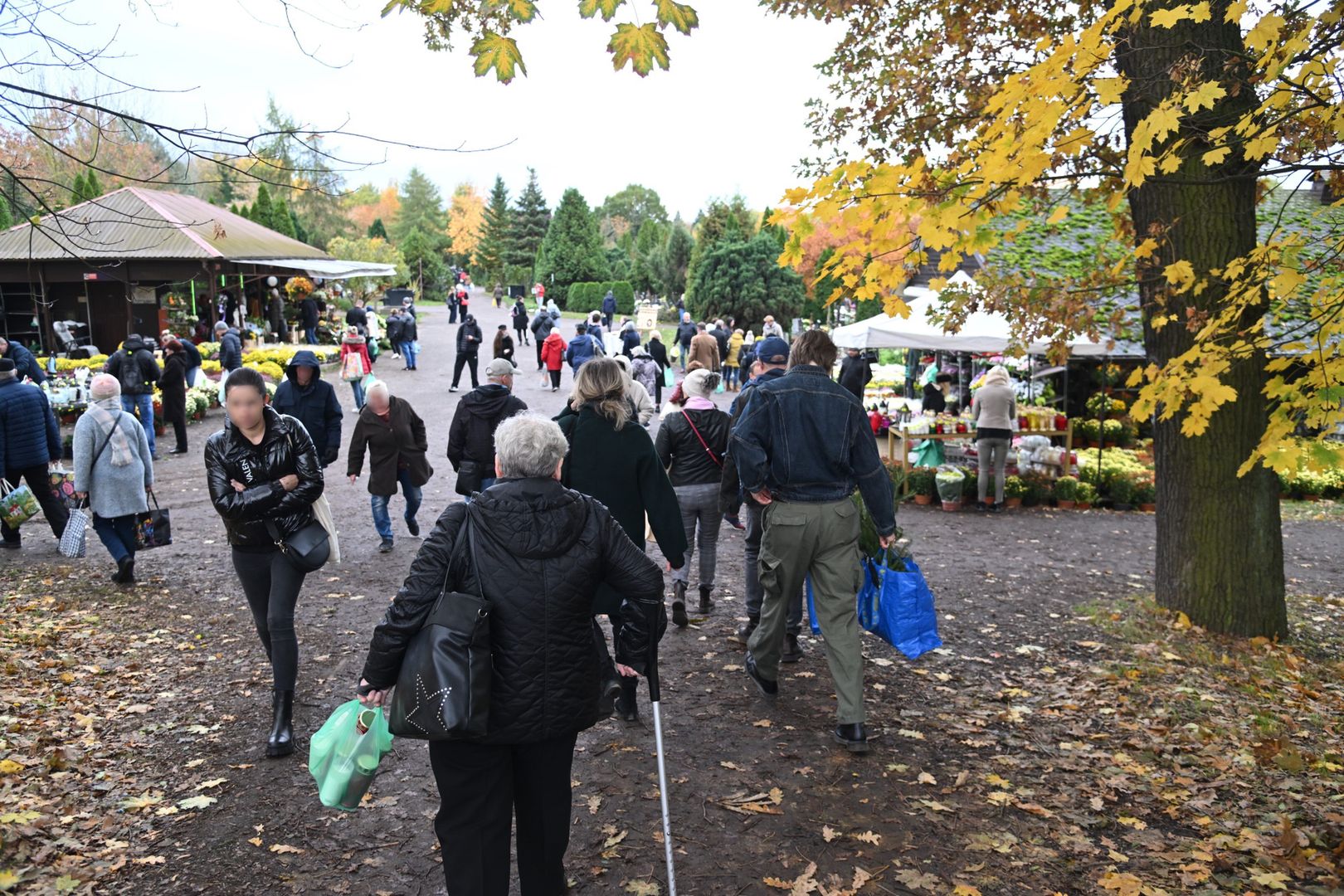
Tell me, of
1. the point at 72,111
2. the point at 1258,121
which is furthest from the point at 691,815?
the point at 1258,121

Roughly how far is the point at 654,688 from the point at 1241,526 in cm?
501

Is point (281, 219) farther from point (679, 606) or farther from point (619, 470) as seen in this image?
point (619, 470)

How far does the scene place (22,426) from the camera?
8914 mm

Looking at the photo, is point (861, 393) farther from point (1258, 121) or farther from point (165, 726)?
point (165, 726)

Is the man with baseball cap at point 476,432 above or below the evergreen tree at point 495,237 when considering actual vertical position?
below

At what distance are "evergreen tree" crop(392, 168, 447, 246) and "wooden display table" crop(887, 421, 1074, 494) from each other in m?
71.3

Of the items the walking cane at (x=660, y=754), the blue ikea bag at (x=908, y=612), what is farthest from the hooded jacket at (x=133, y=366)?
the walking cane at (x=660, y=754)

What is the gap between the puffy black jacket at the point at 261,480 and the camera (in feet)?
15.4

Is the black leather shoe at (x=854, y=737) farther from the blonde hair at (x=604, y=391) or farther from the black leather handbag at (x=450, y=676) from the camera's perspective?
the black leather handbag at (x=450, y=676)

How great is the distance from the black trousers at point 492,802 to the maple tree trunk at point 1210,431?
5.23 meters

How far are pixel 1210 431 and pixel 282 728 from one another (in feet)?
20.1

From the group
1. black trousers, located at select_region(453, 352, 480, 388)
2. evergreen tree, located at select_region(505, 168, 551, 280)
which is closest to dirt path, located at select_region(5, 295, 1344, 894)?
black trousers, located at select_region(453, 352, 480, 388)

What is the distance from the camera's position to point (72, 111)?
15.4ft

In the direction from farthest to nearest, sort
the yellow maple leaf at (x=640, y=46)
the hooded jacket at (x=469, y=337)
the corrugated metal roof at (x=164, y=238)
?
1. the corrugated metal roof at (x=164, y=238)
2. the hooded jacket at (x=469, y=337)
3. the yellow maple leaf at (x=640, y=46)
